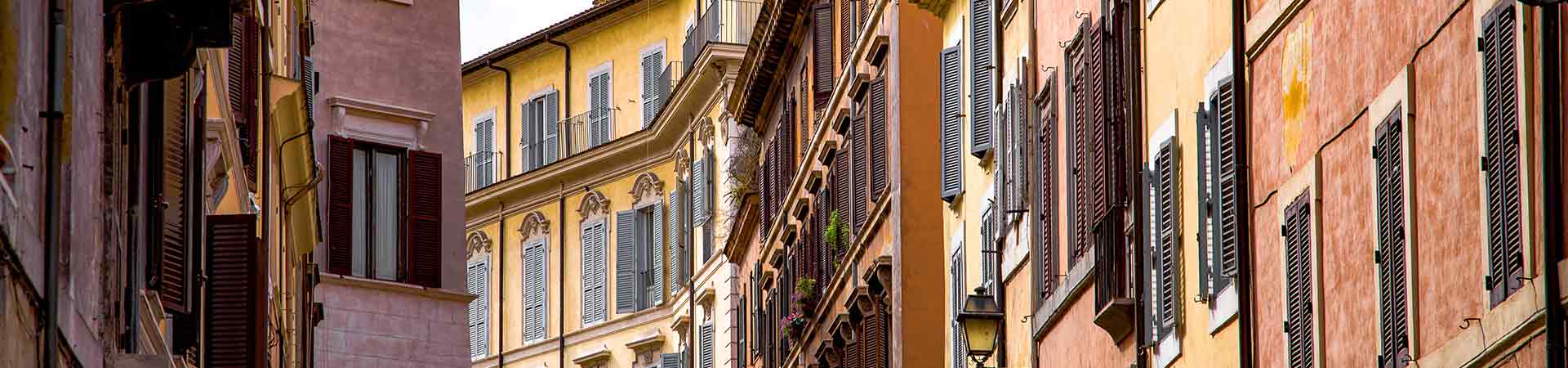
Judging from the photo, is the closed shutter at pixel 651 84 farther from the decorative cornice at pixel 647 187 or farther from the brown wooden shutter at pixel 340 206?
the brown wooden shutter at pixel 340 206

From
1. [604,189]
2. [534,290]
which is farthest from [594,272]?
[534,290]

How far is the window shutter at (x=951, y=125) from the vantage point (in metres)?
26.6

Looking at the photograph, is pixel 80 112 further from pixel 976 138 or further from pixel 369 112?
pixel 369 112

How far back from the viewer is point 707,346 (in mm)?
52500

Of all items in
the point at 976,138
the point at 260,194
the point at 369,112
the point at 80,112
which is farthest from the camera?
the point at 369,112

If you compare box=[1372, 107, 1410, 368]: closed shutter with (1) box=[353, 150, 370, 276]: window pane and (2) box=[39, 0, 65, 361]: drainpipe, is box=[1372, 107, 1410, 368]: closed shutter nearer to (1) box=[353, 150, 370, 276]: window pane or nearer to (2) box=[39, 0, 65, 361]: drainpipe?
(2) box=[39, 0, 65, 361]: drainpipe

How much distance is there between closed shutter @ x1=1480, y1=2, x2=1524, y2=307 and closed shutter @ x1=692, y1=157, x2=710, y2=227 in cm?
4037

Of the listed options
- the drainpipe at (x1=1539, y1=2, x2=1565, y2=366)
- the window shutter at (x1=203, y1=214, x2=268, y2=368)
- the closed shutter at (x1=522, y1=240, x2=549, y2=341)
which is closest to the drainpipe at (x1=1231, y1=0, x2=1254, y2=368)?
the drainpipe at (x1=1539, y1=2, x2=1565, y2=366)

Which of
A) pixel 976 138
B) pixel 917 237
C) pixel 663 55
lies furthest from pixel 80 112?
pixel 663 55

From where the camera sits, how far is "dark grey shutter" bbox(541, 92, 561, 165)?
59.2 metres

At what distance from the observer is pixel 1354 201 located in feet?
45.8

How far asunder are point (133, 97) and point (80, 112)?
2.32 meters

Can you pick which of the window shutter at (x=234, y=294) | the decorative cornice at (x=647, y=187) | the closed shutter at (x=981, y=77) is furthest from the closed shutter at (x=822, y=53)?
the window shutter at (x=234, y=294)

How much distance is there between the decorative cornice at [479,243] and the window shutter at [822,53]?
2426 cm
